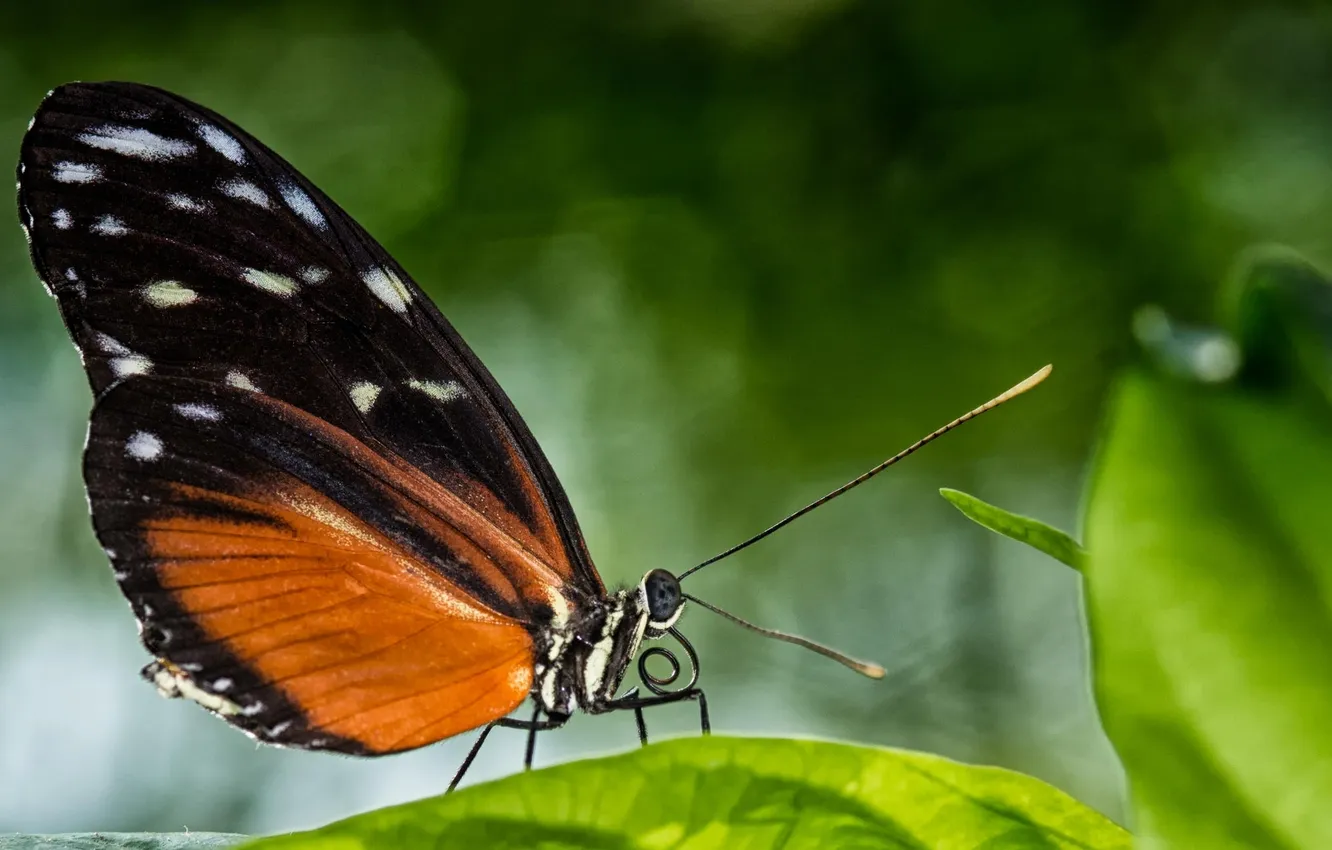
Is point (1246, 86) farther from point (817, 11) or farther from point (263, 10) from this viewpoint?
point (263, 10)

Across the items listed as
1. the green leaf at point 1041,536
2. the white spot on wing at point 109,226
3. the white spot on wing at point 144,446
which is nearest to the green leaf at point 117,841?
the green leaf at point 1041,536

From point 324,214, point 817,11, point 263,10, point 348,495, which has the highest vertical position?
point 263,10

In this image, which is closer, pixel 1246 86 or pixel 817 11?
pixel 1246 86

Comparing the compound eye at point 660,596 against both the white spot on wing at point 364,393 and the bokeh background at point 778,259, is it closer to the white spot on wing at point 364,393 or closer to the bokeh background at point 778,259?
the white spot on wing at point 364,393

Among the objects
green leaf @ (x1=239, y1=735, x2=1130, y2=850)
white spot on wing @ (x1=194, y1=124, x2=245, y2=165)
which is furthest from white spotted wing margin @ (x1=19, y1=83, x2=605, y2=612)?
green leaf @ (x1=239, y1=735, x2=1130, y2=850)

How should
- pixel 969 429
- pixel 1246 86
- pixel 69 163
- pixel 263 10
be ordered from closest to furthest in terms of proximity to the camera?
pixel 69 163, pixel 1246 86, pixel 969 429, pixel 263 10

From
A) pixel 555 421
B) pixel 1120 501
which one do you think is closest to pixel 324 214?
pixel 1120 501
